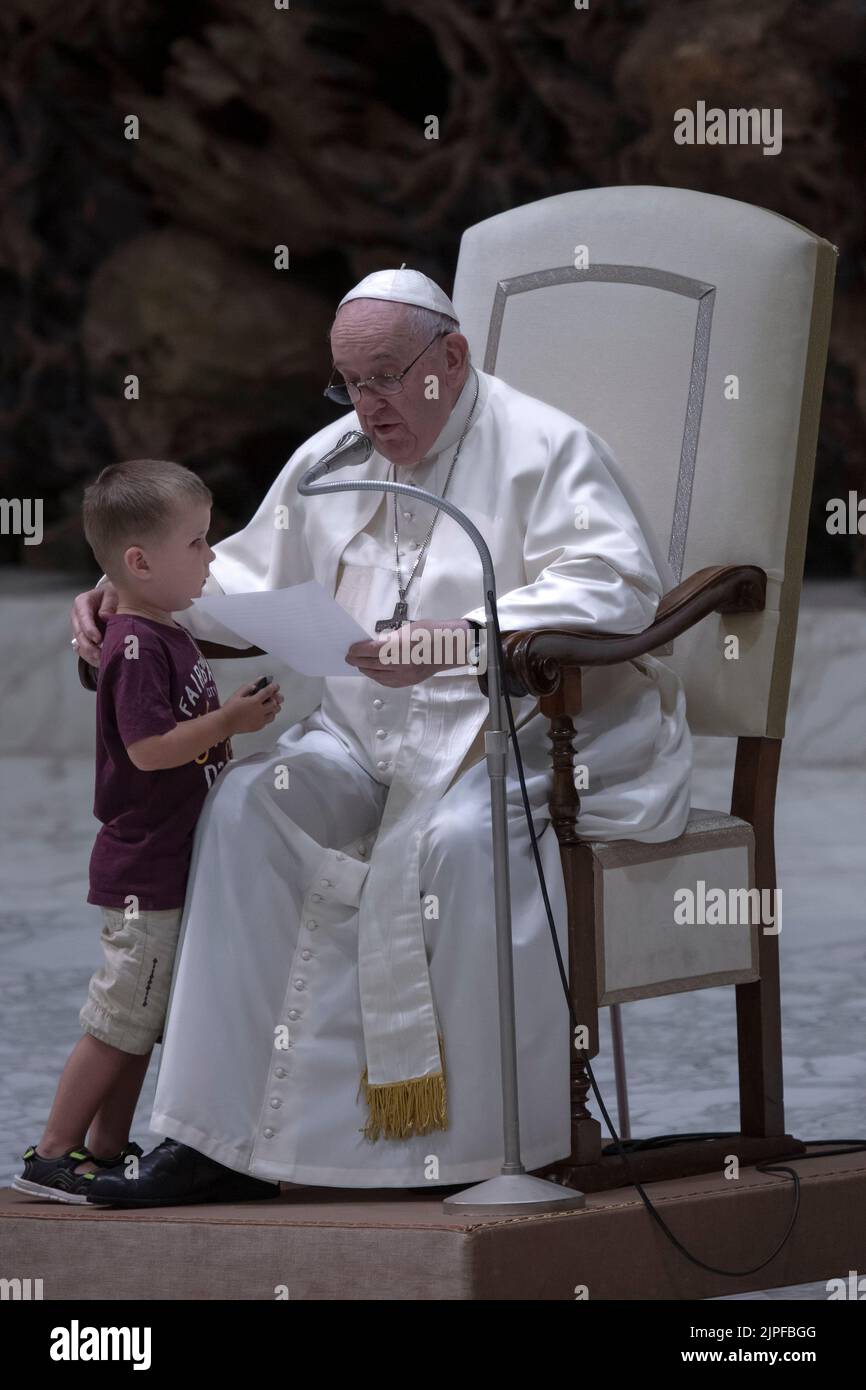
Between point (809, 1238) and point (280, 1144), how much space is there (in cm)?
83

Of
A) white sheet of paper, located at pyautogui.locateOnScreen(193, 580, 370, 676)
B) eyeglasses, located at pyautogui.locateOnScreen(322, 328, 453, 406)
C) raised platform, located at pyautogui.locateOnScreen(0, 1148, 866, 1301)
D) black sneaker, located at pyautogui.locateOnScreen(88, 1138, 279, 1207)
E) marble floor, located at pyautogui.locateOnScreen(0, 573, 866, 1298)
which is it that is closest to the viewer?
raised platform, located at pyautogui.locateOnScreen(0, 1148, 866, 1301)

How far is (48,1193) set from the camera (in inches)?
124

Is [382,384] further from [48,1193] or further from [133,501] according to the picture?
[48,1193]

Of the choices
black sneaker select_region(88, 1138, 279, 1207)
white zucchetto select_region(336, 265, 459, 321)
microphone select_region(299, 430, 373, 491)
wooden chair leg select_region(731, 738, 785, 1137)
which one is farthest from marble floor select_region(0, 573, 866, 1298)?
white zucchetto select_region(336, 265, 459, 321)

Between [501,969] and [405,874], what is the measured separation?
0.31 m

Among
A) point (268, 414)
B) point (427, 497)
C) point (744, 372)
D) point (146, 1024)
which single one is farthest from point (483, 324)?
point (268, 414)

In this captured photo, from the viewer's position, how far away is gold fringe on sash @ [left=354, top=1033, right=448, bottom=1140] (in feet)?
10.1

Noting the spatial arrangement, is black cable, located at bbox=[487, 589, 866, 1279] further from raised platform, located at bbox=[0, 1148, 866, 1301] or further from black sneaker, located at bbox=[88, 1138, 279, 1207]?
black sneaker, located at bbox=[88, 1138, 279, 1207]

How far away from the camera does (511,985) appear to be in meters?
2.90

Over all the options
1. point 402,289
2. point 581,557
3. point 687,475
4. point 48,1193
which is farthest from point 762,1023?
point 402,289

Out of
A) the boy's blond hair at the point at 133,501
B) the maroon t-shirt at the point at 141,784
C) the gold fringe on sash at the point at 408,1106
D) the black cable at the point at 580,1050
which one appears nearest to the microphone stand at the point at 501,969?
the black cable at the point at 580,1050

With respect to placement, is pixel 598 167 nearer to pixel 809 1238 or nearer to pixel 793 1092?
pixel 793 1092

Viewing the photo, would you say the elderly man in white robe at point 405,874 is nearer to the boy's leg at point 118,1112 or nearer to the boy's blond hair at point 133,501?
the boy's leg at point 118,1112

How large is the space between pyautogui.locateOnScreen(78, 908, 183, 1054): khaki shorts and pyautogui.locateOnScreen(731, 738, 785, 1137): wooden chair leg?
95 centimetres
